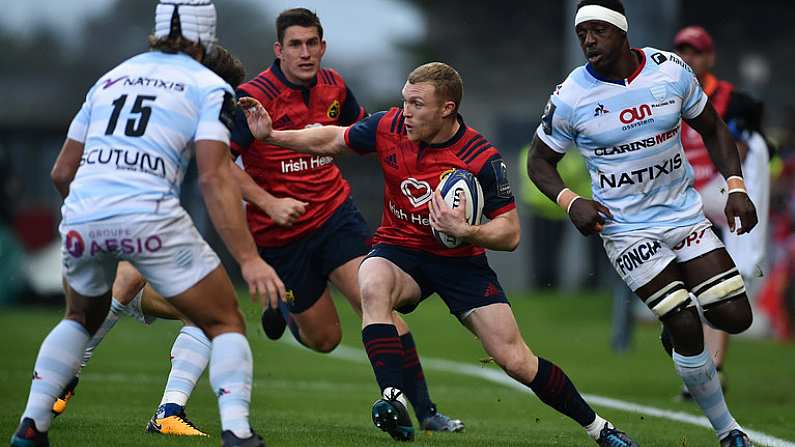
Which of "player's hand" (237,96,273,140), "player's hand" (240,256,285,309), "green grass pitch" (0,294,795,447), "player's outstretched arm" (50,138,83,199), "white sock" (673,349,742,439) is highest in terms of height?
"player's hand" (237,96,273,140)

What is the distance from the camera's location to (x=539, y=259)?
29.3 metres

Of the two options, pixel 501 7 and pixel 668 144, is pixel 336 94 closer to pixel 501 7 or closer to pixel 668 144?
pixel 668 144

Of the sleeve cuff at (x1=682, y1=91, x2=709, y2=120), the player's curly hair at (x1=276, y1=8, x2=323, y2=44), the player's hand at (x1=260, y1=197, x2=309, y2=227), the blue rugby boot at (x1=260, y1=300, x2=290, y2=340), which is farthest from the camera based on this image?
the blue rugby boot at (x1=260, y1=300, x2=290, y2=340)

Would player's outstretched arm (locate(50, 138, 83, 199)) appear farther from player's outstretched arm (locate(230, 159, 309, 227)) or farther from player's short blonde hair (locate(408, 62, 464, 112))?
player's short blonde hair (locate(408, 62, 464, 112))

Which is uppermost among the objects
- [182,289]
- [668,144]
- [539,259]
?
[668,144]

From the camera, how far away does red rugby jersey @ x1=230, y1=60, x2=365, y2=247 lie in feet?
30.3

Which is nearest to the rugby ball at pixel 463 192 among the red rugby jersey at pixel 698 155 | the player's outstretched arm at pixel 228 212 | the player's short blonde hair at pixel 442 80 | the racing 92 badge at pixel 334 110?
the player's short blonde hair at pixel 442 80

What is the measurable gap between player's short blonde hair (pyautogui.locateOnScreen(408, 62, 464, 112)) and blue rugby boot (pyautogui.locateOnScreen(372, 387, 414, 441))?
65.8 inches

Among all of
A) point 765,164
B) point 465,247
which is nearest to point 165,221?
point 465,247

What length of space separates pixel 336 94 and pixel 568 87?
6.57 feet

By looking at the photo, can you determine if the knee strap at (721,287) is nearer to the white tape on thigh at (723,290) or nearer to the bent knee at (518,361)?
the white tape on thigh at (723,290)

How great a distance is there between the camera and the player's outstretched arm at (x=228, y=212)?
20.6 ft

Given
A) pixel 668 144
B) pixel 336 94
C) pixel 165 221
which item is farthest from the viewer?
pixel 336 94

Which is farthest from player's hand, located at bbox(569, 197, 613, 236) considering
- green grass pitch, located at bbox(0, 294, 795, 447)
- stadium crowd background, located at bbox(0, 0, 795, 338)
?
stadium crowd background, located at bbox(0, 0, 795, 338)
